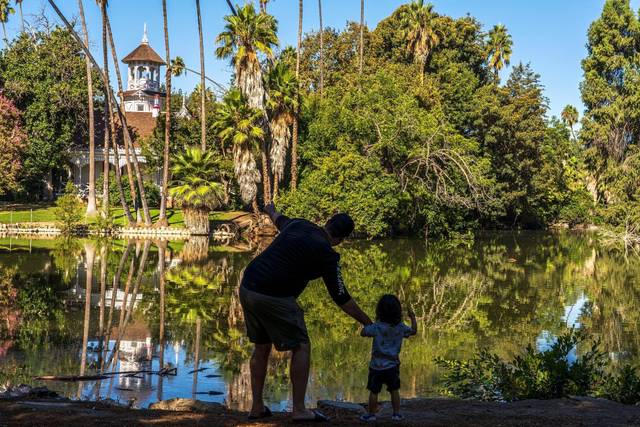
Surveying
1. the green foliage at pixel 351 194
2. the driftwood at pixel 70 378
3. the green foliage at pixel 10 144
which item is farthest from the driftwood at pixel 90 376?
the green foliage at pixel 10 144

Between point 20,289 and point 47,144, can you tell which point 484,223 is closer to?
point 47,144

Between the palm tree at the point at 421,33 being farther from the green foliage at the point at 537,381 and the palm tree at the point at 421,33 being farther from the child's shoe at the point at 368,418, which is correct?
the child's shoe at the point at 368,418

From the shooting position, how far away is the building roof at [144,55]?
77.2 meters

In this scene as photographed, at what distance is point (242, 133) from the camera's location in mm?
41875

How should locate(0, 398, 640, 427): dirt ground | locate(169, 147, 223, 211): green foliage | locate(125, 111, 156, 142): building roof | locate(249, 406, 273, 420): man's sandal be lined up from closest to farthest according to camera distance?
locate(0, 398, 640, 427): dirt ground < locate(249, 406, 273, 420): man's sandal < locate(169, 147, 223, 211): green foliage < locate(125, 111, 156, 142): building roof

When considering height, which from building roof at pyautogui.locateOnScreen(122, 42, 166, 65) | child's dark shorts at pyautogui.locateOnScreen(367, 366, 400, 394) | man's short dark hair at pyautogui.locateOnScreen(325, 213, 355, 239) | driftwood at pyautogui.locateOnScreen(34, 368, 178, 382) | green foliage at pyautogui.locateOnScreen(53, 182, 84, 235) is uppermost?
building roof at pyautogui.locateOnScreen(122, 42, 166, 65)

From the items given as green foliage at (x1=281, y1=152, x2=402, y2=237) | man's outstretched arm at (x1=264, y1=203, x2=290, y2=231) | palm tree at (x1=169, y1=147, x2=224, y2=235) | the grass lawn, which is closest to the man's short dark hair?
man's outstretched arm at (x1=264, y1=203, x2=290, y2=231)

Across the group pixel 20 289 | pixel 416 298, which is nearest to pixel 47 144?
pixel 20 289

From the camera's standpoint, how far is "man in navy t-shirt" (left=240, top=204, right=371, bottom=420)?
688cm

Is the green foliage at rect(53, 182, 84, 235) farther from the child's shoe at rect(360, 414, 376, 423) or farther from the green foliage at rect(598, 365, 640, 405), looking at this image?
the child's shoe at rect(360, 414, 376, 423)

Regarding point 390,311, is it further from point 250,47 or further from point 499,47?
point 499,47

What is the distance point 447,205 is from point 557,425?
118 ft

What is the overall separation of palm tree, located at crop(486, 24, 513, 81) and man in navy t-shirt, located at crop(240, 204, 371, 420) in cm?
6403

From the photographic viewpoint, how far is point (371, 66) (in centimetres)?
5641
